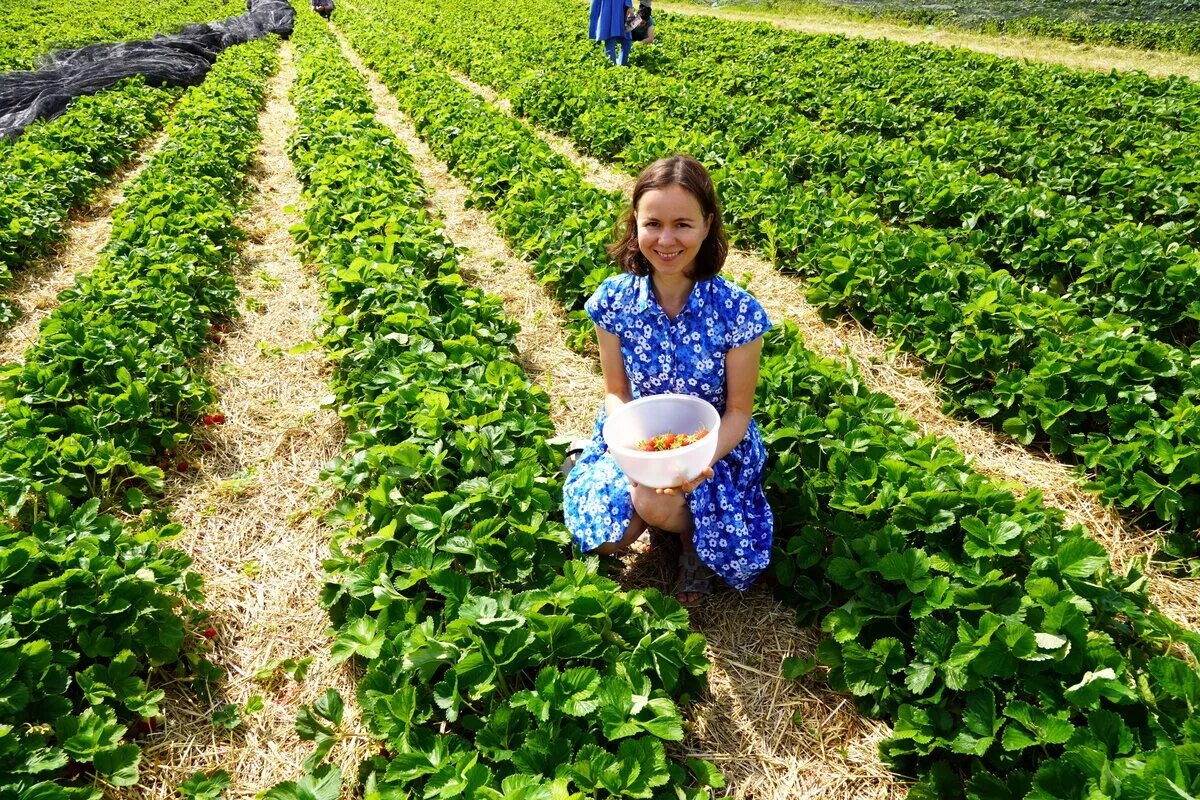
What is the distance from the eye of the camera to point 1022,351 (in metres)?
4.07

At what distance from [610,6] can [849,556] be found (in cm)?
1279

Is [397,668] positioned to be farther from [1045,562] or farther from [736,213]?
[736,213]

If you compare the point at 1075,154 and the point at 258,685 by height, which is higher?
the point at 1075,154

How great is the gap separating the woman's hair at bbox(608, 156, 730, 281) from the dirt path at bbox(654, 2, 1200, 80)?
491 inches

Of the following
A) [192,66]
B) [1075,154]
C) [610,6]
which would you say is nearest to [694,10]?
[610,6]

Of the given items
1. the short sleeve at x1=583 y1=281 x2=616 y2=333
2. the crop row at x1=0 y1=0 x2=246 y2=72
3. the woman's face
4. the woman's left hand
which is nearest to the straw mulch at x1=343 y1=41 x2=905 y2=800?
the woman's left hand

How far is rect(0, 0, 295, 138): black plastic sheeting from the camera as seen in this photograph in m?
9.92

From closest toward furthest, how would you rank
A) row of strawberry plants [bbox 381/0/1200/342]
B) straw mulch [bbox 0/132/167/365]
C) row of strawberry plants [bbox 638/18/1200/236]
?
row of strawberry plants [bbox 381/0/1200/342]
straw mulch [bbox 0/132/167/365]
row of strawberry plants [bbox 638/18/1200/236]

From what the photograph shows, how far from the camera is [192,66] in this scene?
44.8ft

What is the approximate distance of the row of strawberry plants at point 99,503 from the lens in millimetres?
2203

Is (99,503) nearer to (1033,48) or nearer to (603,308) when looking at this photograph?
(603,308)

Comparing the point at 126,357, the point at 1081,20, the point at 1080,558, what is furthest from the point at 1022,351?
the point at 1081,20

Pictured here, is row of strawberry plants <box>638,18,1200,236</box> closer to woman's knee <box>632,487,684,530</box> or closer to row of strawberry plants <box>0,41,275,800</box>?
woman's knee <box>632,487,684,530</box>

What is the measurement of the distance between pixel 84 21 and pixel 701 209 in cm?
2655
